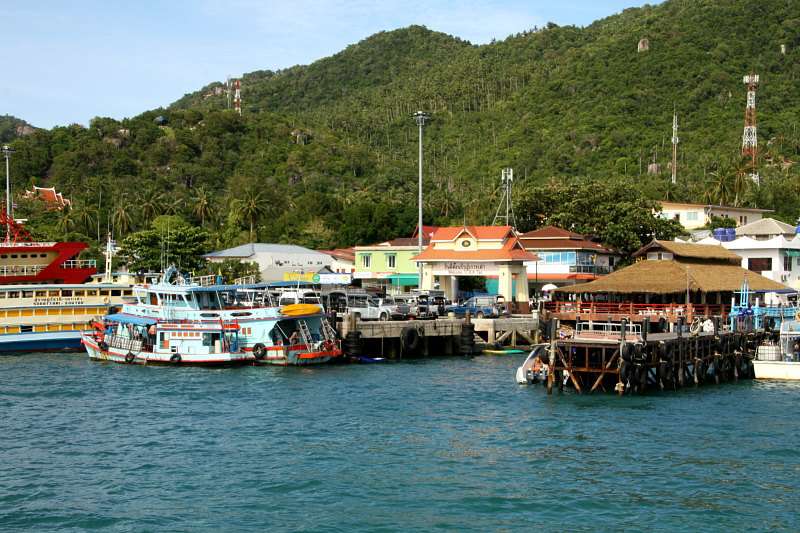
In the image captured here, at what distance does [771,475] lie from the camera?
31.7 metres

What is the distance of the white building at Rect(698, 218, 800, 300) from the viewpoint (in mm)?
75812

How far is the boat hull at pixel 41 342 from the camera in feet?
209

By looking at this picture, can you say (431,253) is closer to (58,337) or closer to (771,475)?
(58,337)

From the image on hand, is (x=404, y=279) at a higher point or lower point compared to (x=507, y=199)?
lower

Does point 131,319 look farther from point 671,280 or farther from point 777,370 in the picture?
point 777,370

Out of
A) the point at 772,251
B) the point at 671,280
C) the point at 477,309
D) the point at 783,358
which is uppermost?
the point at 772,251

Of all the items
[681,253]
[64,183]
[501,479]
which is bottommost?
[501,479]

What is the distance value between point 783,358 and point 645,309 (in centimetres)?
1041

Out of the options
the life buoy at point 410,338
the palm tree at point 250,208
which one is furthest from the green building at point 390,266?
the life buoy at point 410,338

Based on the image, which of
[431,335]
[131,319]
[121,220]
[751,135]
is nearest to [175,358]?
[131,319]

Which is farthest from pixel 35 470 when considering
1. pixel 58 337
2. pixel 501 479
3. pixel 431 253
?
pixel 431 253

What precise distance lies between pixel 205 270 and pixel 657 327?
45.8 metres

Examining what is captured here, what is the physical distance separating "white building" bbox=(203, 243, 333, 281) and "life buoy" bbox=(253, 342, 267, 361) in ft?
113

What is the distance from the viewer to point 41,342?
212ft
